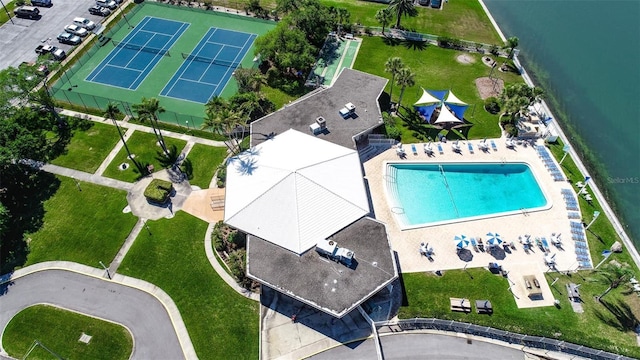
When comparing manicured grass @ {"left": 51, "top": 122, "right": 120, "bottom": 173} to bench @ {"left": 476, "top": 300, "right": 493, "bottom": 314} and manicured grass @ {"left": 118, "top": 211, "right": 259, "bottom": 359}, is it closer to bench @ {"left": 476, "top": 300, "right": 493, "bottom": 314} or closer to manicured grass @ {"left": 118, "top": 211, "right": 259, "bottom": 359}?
manicured grass @ {"left": 118, "top": 211, "right": 259, "bottom": 359}

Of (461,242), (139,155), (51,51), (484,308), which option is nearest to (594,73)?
(461,242)

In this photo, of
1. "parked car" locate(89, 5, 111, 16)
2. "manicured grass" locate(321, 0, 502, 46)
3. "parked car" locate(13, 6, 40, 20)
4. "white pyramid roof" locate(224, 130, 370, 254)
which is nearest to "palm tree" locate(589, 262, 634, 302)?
"white pyramid roof" locate(224, 130, 370, 254)

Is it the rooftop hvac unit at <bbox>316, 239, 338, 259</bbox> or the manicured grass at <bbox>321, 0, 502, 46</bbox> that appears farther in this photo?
the manicured grass at <bbox>321, 0, 502, 46</bbox>

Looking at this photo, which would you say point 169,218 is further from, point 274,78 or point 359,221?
point 274,78

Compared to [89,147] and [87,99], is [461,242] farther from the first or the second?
[87,99]

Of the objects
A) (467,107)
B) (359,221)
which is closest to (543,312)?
(359,221)

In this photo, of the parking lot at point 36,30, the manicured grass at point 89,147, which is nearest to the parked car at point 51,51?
the parking lot at point 36,30
